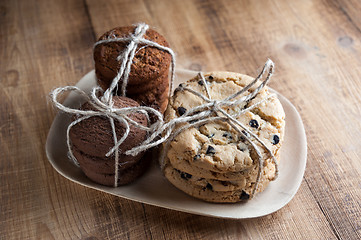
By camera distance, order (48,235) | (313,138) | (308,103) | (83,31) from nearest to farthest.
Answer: (48,235), (313,138), (308,103), (83,31)

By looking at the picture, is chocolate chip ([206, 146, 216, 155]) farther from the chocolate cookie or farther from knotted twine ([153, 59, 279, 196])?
the chocolate cookie

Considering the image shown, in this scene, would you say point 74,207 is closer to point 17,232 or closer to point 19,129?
point 17,232

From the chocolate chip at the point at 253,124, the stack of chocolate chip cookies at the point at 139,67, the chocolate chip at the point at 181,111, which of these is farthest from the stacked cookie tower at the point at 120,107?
the chocolate chip at the point at 253,124

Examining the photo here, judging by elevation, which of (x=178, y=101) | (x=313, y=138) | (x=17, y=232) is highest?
(x=178, y=101)

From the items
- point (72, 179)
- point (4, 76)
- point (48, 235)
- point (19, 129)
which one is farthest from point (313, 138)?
point (4, 76)

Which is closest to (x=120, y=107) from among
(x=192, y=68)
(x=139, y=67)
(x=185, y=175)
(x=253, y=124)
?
(x=139, y=67)

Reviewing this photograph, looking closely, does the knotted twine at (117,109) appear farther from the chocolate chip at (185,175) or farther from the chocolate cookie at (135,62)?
the chocolate chip at (185,175)
